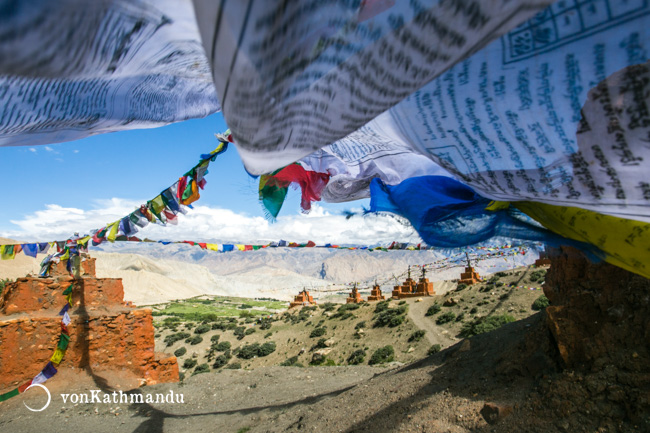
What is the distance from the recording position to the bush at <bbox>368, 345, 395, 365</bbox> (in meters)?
13.3

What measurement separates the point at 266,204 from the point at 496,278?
19.7 meters

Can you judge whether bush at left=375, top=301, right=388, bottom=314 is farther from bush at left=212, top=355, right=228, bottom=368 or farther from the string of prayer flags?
the string of prayer flags

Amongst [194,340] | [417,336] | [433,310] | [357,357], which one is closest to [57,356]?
[357,357]

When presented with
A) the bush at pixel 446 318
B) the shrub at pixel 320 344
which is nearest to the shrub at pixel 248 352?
the shrub at pixel 320 344

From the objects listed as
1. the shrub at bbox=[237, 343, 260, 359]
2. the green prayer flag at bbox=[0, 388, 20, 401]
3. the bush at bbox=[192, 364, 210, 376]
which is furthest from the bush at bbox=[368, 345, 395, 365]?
the green prayer flag at bbox=[0, 388, 20, 401]

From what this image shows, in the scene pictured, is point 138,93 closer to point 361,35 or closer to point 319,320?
point 361,35

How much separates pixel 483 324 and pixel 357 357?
16.7 feet

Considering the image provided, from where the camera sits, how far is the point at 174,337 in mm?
23125

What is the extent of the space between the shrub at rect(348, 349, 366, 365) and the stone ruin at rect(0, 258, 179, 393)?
721 centimetres

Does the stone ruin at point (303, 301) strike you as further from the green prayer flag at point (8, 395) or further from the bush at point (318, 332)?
the green prayer flag at point (8, 395)

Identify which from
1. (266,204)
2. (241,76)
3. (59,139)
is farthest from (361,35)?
(266,204)

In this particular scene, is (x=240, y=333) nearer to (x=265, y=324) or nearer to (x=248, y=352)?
(x=265, y=324)

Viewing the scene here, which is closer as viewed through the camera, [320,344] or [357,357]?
[357,357]

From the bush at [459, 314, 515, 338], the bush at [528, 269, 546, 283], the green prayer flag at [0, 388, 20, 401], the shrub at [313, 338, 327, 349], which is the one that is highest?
the green prayer flag at [0, 388, 20, 401]
